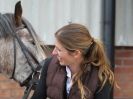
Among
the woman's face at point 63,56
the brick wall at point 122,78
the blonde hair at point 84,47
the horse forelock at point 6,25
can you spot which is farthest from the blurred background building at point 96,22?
the woman's face at point 63,56

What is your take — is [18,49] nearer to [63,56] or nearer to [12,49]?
[12,49]

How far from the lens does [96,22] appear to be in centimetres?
519

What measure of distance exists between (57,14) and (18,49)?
1923mm

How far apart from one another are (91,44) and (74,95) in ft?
0.94

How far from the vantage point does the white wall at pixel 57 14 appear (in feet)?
16.8

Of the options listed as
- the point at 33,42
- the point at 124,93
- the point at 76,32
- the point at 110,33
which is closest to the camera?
the point at 76,32

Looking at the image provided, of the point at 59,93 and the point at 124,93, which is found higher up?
the point at 59,93

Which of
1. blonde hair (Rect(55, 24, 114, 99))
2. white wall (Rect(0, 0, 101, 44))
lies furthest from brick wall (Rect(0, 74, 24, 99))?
blonde hair (Rect(55, 24, 114, 99))

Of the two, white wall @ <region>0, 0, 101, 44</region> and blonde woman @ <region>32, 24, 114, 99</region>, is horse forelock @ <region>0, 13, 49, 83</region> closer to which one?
blonde woman @ <region>32, 24, 114, 99</region>

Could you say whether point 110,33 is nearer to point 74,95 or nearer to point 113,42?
point 113,42

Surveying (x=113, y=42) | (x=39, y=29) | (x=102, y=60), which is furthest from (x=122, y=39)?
(x=102, y=60)

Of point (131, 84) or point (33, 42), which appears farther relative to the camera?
point (131, 84)

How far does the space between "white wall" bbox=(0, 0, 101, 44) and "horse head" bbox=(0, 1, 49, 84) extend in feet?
5.94

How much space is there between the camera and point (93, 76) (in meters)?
2.71
